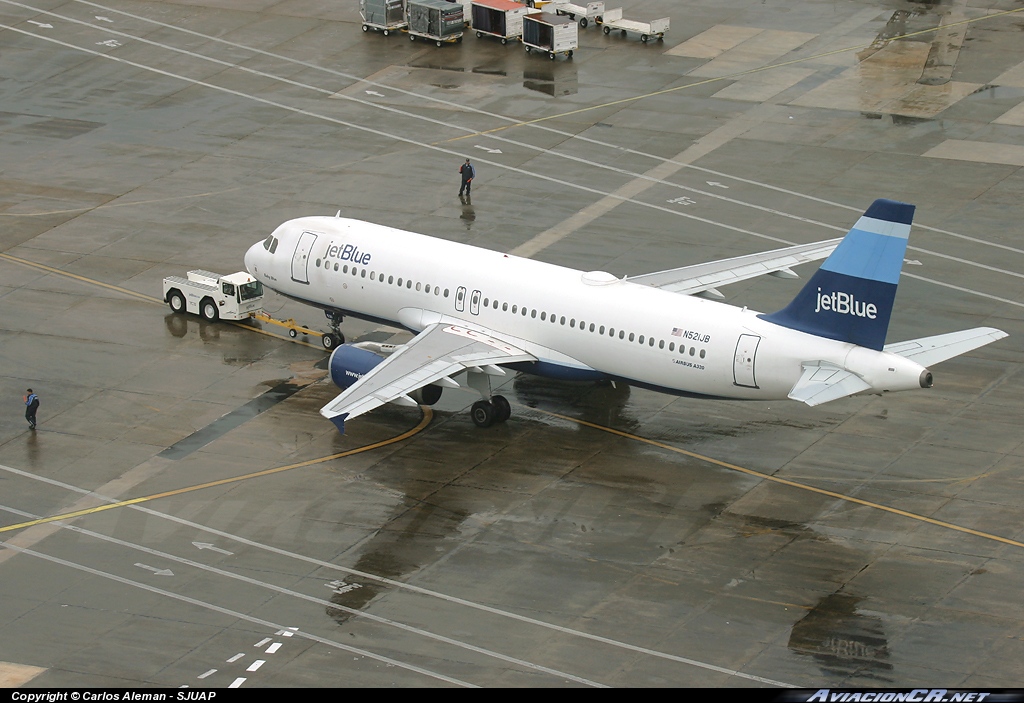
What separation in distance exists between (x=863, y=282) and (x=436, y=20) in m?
55.0

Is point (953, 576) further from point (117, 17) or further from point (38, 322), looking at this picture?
point (117, 17)

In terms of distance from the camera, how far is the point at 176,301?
221 feet

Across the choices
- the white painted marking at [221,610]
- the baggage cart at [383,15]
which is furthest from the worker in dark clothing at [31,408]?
the baggage cart at [383,15]

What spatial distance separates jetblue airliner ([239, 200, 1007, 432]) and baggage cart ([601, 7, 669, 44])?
3743 centimetres

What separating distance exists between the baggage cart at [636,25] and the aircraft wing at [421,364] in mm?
45984

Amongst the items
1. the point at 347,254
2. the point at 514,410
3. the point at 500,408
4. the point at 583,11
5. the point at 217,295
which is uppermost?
the point at 583,11

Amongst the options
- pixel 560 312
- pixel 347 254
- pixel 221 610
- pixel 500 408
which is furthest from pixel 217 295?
pixel 221 610

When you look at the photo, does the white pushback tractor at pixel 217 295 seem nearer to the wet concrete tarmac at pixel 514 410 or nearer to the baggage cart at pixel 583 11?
the wet concrete tarmac at pixel 514 410

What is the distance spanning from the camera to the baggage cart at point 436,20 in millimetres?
99000

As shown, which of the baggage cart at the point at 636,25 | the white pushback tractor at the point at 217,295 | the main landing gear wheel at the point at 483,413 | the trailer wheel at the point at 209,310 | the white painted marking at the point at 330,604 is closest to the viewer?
the white painted marking at the point at 330,604

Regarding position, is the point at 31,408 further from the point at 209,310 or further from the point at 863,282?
the point at 863,282
